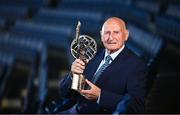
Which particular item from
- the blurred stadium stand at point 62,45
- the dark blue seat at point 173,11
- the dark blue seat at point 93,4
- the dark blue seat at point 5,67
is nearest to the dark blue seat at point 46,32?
the blurred stadium stand at point 62,45

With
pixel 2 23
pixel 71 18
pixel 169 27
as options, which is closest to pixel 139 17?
pixel 169 27

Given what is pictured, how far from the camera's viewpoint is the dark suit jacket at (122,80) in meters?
0.49

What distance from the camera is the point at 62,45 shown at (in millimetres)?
2672

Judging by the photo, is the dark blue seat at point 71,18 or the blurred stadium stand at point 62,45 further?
the dark blue seat at point 71,18

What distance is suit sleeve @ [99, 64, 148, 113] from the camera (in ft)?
1.58

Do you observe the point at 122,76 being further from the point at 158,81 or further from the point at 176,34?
the point at 176,34

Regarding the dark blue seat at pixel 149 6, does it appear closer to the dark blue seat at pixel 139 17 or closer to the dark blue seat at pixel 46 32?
the dark blue seat at pixel 139 17

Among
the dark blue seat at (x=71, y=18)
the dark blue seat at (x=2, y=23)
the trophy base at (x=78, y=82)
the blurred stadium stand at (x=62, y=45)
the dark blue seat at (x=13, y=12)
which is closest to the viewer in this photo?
the trophy base at (x=78, y=82)

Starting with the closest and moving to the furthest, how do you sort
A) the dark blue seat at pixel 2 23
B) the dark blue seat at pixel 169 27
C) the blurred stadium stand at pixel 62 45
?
the blurred stadium stand at pixel 62 45
the dark blue seat at pixel 169 27
the dark blue seat at pixel 2 23

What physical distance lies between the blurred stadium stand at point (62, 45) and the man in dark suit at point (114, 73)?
287 millimetres

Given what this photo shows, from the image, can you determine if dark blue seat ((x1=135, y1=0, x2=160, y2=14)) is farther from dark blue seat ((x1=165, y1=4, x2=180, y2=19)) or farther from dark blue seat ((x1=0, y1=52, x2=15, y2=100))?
dark blue seat ((x1=0, y1=52, x2=15, y2=100))

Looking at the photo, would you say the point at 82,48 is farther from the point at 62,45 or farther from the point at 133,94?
the point at 62,45

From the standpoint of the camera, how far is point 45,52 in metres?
2.31

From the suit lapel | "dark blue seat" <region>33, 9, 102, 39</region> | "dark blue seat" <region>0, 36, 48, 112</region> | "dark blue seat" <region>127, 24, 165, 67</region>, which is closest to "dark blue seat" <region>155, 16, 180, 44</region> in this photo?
"dark blue seat" <region>127, 24, 165, 67</region>
